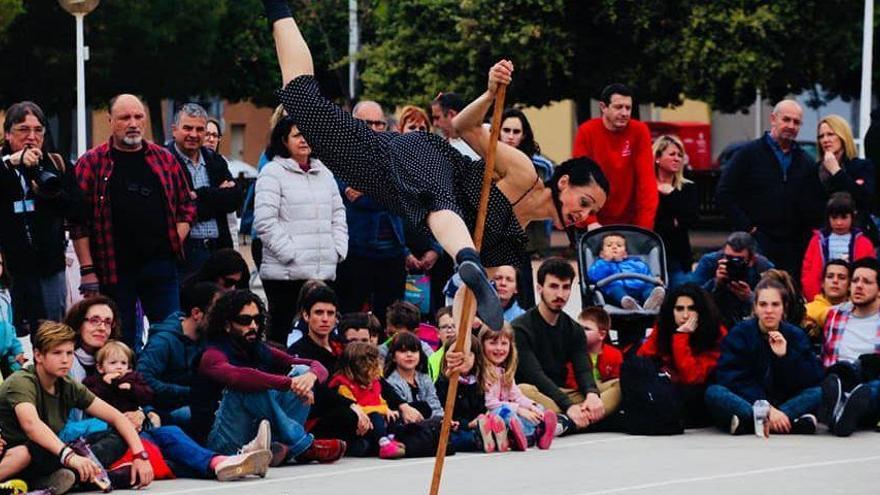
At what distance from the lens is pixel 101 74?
41781 mm

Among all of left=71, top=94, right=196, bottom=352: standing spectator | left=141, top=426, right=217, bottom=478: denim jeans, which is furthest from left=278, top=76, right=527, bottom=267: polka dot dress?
left=71, top=94, right=196, bottom=352: standing spectator

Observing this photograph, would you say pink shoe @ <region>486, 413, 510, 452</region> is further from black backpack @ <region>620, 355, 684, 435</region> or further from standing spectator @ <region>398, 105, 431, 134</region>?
standing spectator @ <region>398, 105, 431, 134</region>

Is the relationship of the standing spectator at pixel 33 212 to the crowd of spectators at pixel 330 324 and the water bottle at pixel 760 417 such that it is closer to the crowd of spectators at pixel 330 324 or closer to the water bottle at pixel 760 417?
the crowd of spectators at pixel 330 324

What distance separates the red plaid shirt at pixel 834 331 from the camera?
12922 millimetres

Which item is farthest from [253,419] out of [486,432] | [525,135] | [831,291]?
[831,291]

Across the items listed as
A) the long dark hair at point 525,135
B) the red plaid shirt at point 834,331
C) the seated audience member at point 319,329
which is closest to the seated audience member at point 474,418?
the seated audience member at point 319,329

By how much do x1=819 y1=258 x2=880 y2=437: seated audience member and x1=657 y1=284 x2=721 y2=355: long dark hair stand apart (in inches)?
29.0

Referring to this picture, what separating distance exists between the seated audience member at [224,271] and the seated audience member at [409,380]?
0.95m

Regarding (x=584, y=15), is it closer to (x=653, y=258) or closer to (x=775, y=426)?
(x=653, y=258)

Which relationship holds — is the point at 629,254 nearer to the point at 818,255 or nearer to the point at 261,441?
the point at 818,255

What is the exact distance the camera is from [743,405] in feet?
40.4

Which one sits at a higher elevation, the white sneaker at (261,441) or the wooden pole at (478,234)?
the wooden pole at (478,234)

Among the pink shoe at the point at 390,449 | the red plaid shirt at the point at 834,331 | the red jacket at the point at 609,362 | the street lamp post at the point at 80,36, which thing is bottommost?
the pink shoe at the point at 390,449

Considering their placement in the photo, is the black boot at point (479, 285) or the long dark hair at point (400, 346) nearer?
the black boot at point (479, 285)
